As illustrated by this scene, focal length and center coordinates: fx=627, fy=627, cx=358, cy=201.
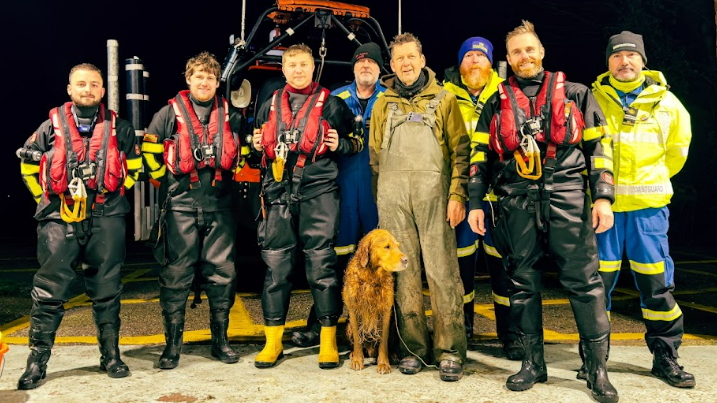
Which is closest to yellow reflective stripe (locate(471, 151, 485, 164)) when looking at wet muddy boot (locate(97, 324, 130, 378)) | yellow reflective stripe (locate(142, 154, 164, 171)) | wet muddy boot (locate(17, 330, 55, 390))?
yellow reflective stripe (locate(142, 154, 164, 171))

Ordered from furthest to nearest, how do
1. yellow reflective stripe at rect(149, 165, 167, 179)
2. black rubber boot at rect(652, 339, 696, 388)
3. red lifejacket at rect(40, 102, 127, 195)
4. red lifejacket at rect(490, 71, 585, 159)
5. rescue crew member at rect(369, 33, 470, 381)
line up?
yellow reflective stripe at rect(149, 165, 167, 179) < rescue crew member at rect(369, 33, 470, 381) < red lifejacket at rect(40, 102, 127, 195) < black rubber boot at rect(652, 339, 696, 388) < red lifejacket at rect(490, 71, 585, 159)

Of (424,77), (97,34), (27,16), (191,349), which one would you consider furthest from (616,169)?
(27,16)

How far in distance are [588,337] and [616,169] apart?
44.0 inches

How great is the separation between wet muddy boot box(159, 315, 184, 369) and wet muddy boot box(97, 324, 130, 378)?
0.86ft

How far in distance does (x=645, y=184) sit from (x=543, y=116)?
2.86 ft

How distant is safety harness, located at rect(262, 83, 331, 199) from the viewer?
4.30m

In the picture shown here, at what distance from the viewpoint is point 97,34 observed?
20.2 meters

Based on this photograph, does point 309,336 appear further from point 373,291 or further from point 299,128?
point 299,128

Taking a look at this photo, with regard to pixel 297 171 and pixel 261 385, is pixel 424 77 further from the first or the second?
pixel 261 385

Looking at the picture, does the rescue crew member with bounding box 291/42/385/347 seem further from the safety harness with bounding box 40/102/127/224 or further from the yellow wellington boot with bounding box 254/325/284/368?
the safety harness with bounding box 40/102/127/224

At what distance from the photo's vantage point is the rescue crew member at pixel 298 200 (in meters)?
4.33

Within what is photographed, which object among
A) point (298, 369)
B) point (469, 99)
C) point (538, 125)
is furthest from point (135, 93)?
point (538, 125)

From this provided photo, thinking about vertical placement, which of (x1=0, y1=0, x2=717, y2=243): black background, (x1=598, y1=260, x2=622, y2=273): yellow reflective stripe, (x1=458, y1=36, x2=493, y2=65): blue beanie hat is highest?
(x1=0, y1=0, x2=717, y2=243): black background

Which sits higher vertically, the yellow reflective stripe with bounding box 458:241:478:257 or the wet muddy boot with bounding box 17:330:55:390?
the yellow reflective stripe with bounding box 458:241:478:257
